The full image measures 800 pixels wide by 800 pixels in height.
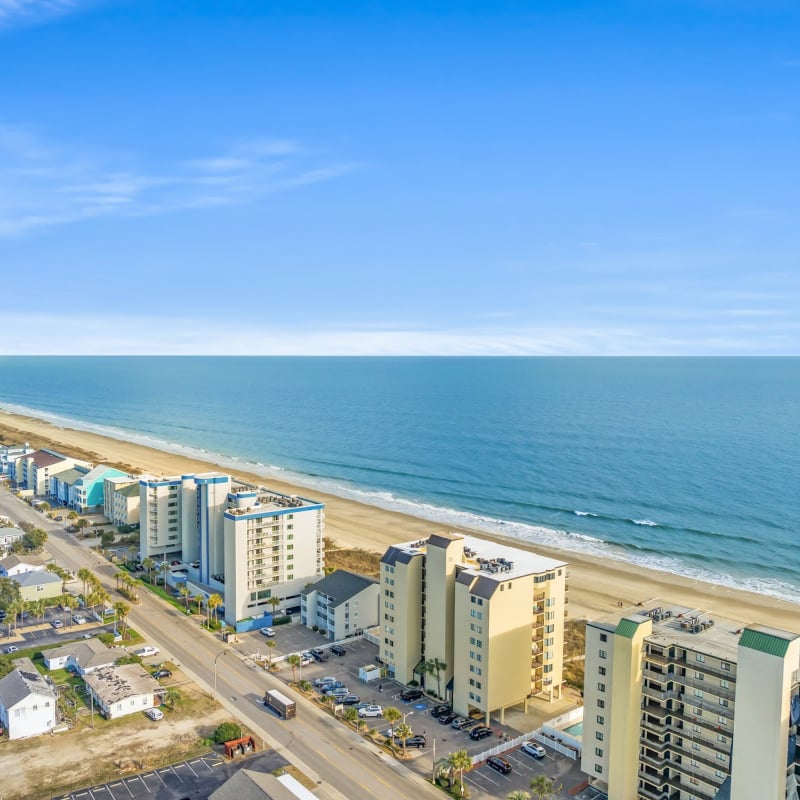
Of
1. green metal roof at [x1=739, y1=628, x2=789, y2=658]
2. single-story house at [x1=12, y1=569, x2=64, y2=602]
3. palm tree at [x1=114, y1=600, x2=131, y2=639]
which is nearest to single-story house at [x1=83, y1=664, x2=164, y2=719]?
palm tree at [x1=114, y1=600, x2=131, y2=639]

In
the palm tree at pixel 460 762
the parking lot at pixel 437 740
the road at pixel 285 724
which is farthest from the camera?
the parking lot at pixel 437 740

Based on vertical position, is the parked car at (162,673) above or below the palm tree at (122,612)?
below

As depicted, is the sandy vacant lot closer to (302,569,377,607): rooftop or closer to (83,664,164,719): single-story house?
(83,664,164,719): single-story house

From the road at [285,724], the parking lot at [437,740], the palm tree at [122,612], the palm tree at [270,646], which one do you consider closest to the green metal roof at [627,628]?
the parking lot at [437,740]

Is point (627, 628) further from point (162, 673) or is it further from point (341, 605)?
point (162, 673)

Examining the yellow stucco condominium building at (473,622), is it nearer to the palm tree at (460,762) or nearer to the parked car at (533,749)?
the parked car at (533,749)

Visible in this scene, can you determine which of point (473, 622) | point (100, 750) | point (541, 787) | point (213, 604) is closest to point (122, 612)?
point (213, 604)
